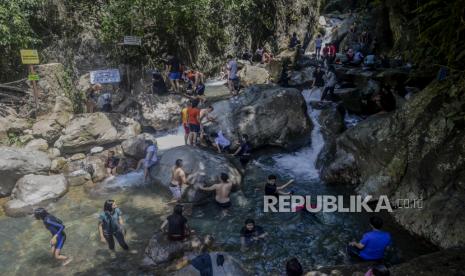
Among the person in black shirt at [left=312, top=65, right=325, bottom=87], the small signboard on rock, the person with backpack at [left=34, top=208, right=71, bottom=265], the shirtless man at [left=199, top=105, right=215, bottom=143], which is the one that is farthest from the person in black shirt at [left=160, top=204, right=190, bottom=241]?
the person in black shirt at [left=312, top=65, right=325, bottom=87]

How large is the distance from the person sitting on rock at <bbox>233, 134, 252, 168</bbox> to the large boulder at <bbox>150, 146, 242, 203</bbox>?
617 millimetres

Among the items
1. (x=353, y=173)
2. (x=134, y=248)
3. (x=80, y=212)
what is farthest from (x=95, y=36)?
(x=353, y=173)

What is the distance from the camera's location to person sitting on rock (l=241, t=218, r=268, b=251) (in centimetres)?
835

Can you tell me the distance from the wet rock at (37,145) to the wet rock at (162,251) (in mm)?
8181

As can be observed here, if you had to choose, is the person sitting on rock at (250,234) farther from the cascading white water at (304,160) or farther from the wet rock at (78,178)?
the wet rock at (78,178)

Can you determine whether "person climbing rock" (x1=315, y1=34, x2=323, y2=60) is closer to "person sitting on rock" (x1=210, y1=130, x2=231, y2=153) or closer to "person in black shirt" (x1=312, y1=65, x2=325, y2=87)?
"person in black shirt" (x1=312, y1=65, x2=325, y2=87)

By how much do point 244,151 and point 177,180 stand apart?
127 inches

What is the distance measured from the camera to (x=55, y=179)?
38.8 feet

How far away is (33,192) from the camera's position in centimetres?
1118

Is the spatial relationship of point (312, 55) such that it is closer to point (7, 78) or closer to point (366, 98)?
point (366, 98)

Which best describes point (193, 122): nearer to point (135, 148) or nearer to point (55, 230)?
point (135, 148)

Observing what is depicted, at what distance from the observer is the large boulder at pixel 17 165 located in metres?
11.6

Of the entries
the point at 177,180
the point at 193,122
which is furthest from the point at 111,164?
the point at 177,180

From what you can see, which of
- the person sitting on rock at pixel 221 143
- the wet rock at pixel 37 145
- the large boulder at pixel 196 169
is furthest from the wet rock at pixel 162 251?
the wet rock at pixel 37 145
